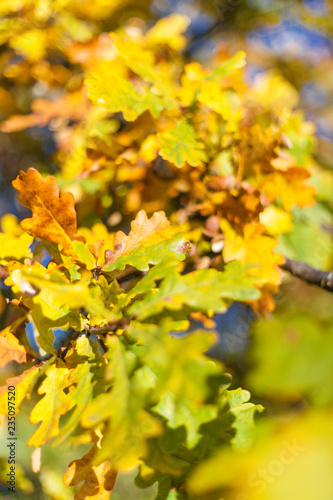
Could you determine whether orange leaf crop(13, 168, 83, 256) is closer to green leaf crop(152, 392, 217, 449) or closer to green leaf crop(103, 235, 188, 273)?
green leaf crop(103, 235, 188, 273)

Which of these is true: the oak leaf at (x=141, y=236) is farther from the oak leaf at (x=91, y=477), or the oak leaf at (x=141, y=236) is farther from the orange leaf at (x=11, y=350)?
the oak leaf at (x=91, y=477)

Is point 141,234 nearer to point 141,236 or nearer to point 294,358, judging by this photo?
point 141,236

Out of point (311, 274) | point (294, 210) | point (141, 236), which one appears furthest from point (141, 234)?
point (294, 210)

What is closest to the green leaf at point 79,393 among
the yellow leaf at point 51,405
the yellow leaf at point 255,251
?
the yellow leaf at point 51,405

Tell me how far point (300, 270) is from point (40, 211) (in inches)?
27.8

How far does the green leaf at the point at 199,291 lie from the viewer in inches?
23.3

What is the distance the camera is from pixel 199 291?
0.60 metres

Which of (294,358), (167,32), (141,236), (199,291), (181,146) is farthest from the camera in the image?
(167,32)

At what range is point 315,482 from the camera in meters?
0.38

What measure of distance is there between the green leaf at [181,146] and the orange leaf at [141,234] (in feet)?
0.51

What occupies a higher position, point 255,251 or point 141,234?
point 141,234

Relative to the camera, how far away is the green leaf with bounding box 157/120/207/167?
93 centimetres

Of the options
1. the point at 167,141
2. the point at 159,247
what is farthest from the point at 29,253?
the point at 167,141

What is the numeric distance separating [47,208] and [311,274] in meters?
0.69
